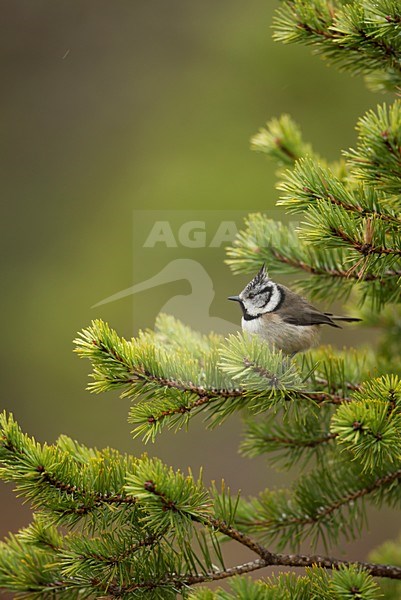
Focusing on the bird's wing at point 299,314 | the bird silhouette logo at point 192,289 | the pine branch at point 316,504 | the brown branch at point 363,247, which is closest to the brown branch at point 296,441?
the pine branch at point 316,504

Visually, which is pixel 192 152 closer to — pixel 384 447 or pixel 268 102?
pixel 268 102

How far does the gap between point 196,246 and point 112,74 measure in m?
2.20

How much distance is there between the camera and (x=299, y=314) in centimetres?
210

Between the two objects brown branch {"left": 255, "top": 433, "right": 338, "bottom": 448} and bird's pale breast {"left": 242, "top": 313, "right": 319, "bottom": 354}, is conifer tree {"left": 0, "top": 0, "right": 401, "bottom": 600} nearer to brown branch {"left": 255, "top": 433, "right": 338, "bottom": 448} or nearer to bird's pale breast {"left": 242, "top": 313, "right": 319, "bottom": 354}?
brown branch {"left": 255, "top": 433, "right": 338, "bottom": 448}

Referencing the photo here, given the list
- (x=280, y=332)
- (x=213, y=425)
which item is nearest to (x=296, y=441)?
(x=280, y=332)

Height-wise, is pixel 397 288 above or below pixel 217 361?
above

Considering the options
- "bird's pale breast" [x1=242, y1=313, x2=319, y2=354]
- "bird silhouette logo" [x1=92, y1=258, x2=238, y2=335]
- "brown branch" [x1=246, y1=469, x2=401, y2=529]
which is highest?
"bird silhouette logo" [x1=92, y1=258, x2=238, y2=335]

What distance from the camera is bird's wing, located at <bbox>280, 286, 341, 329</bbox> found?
82.0 inches

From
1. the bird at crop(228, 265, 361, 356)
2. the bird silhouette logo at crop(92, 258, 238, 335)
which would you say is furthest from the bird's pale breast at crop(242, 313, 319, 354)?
the bird silhouette logo at crop(92, 258, 238, 335)

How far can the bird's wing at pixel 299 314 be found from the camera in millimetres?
2082

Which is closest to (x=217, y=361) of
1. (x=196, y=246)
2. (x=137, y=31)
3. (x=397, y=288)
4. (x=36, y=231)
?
(x=397, y=288)

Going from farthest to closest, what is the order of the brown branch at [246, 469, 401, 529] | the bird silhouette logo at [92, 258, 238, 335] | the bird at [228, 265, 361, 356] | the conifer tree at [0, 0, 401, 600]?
the bird silhouette logo at [92, 258, 238, 335]
the bird at [228, 265, 361, 356]
the brown branch at [246, 469, 401, 529]
the conifer tree at [0, 0, 401, 600]

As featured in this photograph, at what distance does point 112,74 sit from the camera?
7.00 m

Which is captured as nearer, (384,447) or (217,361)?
(384,447)
